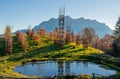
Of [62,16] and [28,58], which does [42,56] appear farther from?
[62,16]

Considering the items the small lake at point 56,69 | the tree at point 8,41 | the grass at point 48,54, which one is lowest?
the small lake at point 56,69

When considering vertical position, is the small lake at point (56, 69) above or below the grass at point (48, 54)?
below

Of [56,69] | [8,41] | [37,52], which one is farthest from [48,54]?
[56,69]

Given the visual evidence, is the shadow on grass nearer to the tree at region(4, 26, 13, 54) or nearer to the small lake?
→ the tree at region(4, 26, 13, 54)

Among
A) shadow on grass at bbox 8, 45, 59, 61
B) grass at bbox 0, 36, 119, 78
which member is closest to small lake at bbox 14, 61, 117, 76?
grass at bbox 0, 36, 119, 78

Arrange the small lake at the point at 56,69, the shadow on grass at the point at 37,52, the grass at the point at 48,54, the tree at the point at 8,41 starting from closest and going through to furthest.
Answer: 1. the small lake at the point at 56,69
2. the grass at the point at 48,54
3. the shadow on grass at the point at 37,52
4. the tree at the point at 8,41

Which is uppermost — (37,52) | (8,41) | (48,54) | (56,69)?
(8,41)

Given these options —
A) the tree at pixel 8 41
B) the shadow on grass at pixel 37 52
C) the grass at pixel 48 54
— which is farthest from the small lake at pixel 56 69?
the tree at pixel 8 41

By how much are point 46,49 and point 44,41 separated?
20.8m

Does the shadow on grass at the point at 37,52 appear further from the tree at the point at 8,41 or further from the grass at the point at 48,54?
the tree at the point at 8,41

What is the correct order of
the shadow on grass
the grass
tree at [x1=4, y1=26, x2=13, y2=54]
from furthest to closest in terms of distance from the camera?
tree at [x1=4, y1=26, x2=13, y2=54] → the shadow on grass → the grass

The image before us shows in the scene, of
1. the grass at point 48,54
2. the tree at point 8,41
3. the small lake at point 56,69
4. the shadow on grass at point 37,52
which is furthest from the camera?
the tree at point 8,41

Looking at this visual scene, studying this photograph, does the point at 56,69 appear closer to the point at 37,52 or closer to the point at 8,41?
the point at 37,52

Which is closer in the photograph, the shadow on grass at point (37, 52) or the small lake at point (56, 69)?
the small lake at point (56, 69)
